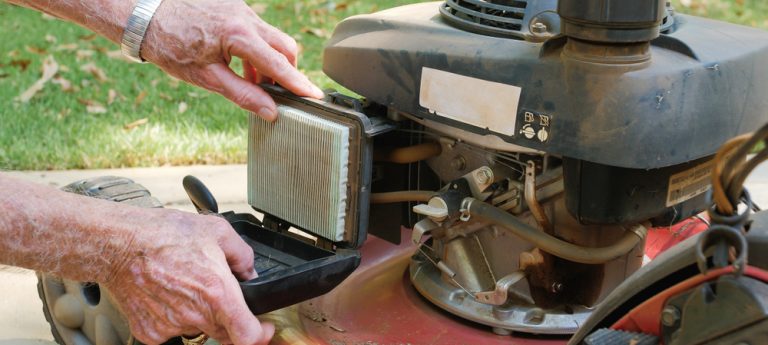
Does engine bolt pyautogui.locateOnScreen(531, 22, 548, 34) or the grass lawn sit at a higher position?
engine bolt pyautogui.locateOnScreen(531, 22, 548, 34)

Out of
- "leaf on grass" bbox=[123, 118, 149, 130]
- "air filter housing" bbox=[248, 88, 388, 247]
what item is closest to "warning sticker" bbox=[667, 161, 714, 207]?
"air filter housing" bbox=[248, 88, 388, 247]

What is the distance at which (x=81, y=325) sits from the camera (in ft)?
6.56

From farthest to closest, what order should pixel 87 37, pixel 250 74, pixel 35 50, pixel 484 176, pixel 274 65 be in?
pixel 87 37 → pixel 35 50 → pixel 250 74 → pixel 274 65 → pixel 484 176

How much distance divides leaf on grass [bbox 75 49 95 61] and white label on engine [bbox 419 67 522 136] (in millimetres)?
2711

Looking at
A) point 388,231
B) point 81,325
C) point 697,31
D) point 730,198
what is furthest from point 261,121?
point 730,198

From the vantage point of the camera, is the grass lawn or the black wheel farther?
the grass lawn

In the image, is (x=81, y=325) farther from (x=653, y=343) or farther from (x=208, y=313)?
(x=653, y=343)

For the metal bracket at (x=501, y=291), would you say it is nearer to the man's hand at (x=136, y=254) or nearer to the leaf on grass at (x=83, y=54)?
the man's hand at (x=136, y=254)

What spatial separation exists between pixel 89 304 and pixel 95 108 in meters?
1.67

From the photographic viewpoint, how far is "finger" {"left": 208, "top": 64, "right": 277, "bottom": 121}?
1.72 m

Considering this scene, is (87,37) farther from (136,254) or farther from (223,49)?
(136,254)

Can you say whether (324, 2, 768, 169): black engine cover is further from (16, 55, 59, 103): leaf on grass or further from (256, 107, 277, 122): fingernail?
(16, 55, 59, 103): leaf on grass

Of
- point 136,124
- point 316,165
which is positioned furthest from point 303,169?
point 136,124

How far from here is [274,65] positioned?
1741mm
